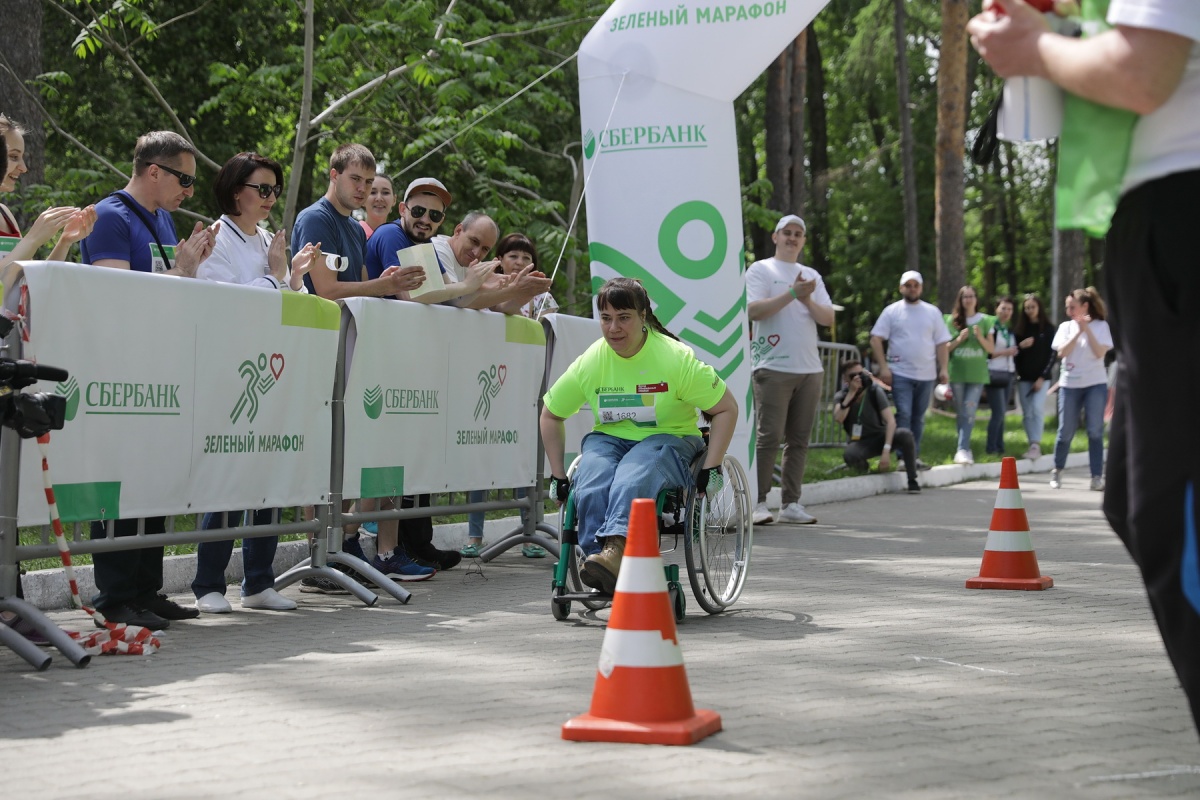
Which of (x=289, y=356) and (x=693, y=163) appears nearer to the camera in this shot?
(x=289, y=356)

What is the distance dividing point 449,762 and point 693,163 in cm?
711

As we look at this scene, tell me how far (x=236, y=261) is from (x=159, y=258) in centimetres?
51

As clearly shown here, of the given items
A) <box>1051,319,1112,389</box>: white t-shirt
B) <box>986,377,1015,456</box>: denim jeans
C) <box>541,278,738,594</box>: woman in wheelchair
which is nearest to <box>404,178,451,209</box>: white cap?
<box>541,278,738,594</box>: woman in wheelchair

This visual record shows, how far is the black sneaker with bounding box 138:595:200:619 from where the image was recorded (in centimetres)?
680

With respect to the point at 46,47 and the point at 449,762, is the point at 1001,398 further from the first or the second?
the point at 449,762

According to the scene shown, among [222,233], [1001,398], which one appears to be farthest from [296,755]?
[1001,398]

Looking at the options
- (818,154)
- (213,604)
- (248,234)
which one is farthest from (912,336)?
(818,154)

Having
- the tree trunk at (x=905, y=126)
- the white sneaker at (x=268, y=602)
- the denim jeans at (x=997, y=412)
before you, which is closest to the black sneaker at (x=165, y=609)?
the white sneaker at (x=268, y=602)

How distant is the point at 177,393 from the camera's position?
6.67 metres

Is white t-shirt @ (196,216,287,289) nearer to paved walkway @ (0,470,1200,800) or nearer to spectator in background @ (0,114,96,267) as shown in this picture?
spectator in background @ (0,114,96,267)

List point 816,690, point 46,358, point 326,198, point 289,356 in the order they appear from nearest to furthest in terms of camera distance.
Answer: point 816,690 → point 46,358 → point 289,356 → point 326,198

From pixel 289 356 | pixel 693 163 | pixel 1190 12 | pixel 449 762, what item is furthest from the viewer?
pixel 693 163

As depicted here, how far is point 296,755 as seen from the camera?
4254mm

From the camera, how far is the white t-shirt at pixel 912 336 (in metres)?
15.5
